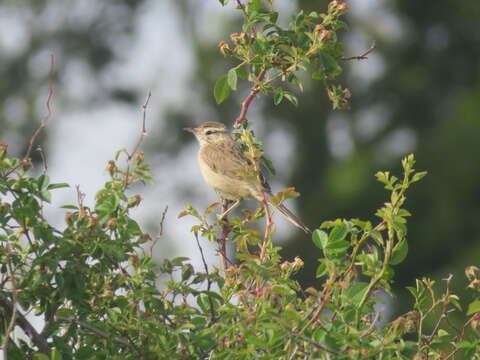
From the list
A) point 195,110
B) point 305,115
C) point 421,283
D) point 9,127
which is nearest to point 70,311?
point 421,283

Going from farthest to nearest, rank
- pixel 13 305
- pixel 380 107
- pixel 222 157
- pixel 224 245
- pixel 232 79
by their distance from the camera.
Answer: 1. pixel 380 107
2. pixel 222 157
3. pixel 224 245
4. pixel 232 79
5. pixel 13 305

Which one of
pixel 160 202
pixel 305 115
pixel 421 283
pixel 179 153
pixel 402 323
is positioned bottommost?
pixel 402 323

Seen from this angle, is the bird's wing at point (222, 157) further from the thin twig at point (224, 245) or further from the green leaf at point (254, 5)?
the green leaf at point (254, 5)

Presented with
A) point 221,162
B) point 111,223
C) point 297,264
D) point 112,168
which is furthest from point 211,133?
point 111,223

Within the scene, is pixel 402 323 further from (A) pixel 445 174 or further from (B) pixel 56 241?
(A) pixel 445 174

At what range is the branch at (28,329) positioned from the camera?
328cm

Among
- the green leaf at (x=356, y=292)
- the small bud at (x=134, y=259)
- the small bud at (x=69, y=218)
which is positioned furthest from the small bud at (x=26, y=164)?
the green leaf at (x=356, y=292)

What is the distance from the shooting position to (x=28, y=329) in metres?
3.31

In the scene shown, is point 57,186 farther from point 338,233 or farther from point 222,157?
point 222,157

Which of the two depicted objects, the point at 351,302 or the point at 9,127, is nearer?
the point at 351,302

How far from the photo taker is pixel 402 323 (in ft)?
10.3

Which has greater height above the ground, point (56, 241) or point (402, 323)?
point (56, 241)

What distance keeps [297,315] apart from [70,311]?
0.86m

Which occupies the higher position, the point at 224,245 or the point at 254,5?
the point at 254,5
